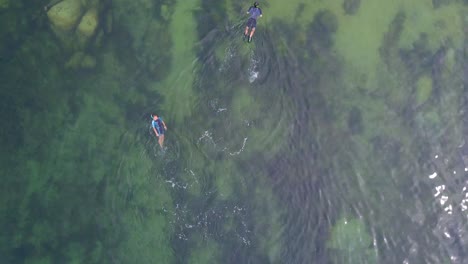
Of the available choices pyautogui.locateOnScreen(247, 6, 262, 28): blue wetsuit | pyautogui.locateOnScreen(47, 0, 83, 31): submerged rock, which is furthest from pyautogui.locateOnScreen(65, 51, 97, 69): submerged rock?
pyautogui.locateOnScreen(247, 6, 262, 28): blue wetsuit

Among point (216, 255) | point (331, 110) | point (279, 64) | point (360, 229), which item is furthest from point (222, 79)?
point (360, 229)

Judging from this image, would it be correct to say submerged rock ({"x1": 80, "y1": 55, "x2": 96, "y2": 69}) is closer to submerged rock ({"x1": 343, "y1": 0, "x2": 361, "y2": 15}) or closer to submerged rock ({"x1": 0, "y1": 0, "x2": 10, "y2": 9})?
submerged rock ({"x1": 0, "y1": 0, "x2": 10, "y2": 9})

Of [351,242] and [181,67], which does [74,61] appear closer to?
[181,67]

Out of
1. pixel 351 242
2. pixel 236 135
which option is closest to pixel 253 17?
pixel 236 135

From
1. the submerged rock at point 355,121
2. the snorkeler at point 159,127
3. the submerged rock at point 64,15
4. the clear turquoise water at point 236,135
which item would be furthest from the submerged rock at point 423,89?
the submerged rock at point 64,15

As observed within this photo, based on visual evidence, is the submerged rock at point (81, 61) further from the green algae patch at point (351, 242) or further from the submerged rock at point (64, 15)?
the green algae patch at point (351, 242)

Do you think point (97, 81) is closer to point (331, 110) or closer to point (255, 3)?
point (255, 3)
